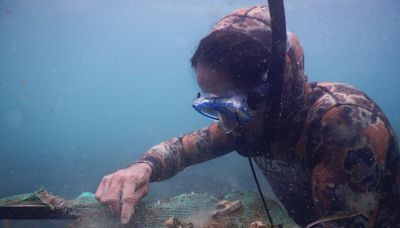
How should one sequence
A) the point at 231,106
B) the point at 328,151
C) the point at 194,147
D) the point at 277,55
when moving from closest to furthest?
the point at 328,151
the point at 277,55
the point at 231,106
the point at 194,147

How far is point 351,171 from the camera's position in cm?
196

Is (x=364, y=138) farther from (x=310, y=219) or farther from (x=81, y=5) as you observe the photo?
(x=81, y=5)

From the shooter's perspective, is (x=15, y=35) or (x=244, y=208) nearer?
(x=244, y=208)

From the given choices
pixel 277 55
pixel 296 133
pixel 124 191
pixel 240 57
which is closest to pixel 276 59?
pixel 277 55

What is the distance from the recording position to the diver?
6.47 ft

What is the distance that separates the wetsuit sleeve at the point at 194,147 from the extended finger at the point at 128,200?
0.85 metres

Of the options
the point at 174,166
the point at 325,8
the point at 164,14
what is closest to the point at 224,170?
the point at 174,166

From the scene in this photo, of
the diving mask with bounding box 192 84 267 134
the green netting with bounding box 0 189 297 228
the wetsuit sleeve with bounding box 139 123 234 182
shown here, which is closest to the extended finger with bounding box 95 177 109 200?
the green netting with bounding box 0 189 297 228

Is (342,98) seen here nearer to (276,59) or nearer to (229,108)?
(276,59)

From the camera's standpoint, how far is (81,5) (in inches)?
1258

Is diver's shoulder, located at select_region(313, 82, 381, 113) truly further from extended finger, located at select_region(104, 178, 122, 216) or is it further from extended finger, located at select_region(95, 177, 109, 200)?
extended finger, located at select_region(95, 177, 109, 200)

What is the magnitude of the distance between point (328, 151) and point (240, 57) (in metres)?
0.96

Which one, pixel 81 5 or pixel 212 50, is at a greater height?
pixel 81 5

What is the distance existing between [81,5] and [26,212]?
3306cm
